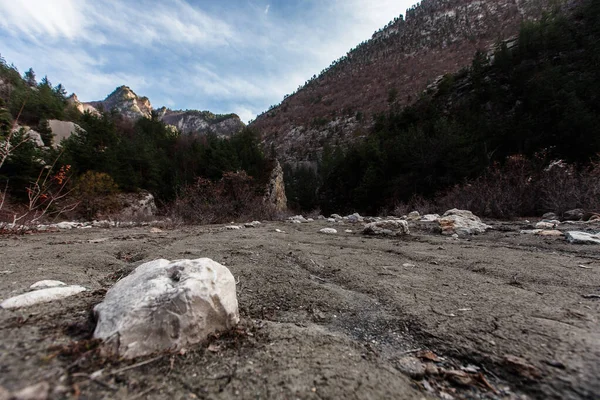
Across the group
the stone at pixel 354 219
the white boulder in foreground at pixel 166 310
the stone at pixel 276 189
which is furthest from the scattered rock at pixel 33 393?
the stone at pixel 276 189

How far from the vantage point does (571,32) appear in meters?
12.9

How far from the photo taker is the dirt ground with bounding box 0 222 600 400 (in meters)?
0.60

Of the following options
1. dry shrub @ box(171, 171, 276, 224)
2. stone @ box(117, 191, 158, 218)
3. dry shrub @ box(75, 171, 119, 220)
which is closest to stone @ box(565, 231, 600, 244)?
dry shrub @ box(171, 171, 276, 224)

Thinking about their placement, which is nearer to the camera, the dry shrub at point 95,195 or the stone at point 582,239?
the stone at point 582,239

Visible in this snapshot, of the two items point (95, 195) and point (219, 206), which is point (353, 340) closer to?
point (219, 206)

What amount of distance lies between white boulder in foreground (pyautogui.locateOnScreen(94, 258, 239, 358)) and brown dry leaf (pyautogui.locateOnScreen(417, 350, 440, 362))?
616 mm

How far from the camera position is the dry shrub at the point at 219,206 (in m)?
6.69

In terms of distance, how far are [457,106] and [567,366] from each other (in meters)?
17.9

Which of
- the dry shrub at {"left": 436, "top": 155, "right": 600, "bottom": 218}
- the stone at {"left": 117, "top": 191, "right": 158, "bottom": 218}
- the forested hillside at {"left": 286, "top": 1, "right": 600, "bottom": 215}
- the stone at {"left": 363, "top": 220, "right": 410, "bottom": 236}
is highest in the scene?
the forested hillside at {"left": 286, "top": 1, "right": 600, "bottom": 215}

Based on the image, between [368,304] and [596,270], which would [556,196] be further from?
[368,304]

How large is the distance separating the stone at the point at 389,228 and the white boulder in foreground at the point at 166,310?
2771 millimetres

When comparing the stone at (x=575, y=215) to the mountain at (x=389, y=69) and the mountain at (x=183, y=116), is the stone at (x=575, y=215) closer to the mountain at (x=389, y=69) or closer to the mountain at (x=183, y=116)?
the mountain at (x=389, y=69)

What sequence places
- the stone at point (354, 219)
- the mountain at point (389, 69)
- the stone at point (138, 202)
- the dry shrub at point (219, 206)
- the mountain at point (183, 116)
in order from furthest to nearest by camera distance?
the mountain at point (183, 116), the mountain at point (389, 69), the stone at point (138, 202), the dry shrub at point (219, 206), the stone at point (354, 219)

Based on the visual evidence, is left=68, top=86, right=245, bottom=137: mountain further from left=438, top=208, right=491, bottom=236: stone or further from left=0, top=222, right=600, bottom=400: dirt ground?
left=0, top=222, right=600, bottom=400: dirt ground
